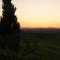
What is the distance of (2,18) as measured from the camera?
36188 mm

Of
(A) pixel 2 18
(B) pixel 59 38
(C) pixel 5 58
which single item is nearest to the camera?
(C) pixel 5 58

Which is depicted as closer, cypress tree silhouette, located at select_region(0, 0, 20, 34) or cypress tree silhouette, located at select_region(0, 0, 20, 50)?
cypress tree silhouette, located at select_region(0, 0, 20, 50)

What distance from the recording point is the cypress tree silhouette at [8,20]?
3456 centimetres

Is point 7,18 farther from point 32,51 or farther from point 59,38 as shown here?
point 59,38

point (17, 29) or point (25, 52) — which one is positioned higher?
point (17, 29)

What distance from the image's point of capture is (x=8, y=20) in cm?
3550

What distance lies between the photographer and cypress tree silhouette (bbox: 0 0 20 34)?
1361 inches

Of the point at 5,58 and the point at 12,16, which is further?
the point at 12,16

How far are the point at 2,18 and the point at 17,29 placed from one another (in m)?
2.64

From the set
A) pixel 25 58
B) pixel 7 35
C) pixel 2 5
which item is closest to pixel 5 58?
pixel 25 58

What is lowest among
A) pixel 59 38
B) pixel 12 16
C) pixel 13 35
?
pixel 59 38

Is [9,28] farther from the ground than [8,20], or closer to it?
closer to it

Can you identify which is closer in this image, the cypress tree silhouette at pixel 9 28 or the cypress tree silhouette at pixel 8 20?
the cypress tree silhouette at pixel 9 28

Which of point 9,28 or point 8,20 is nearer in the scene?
point 9,28
